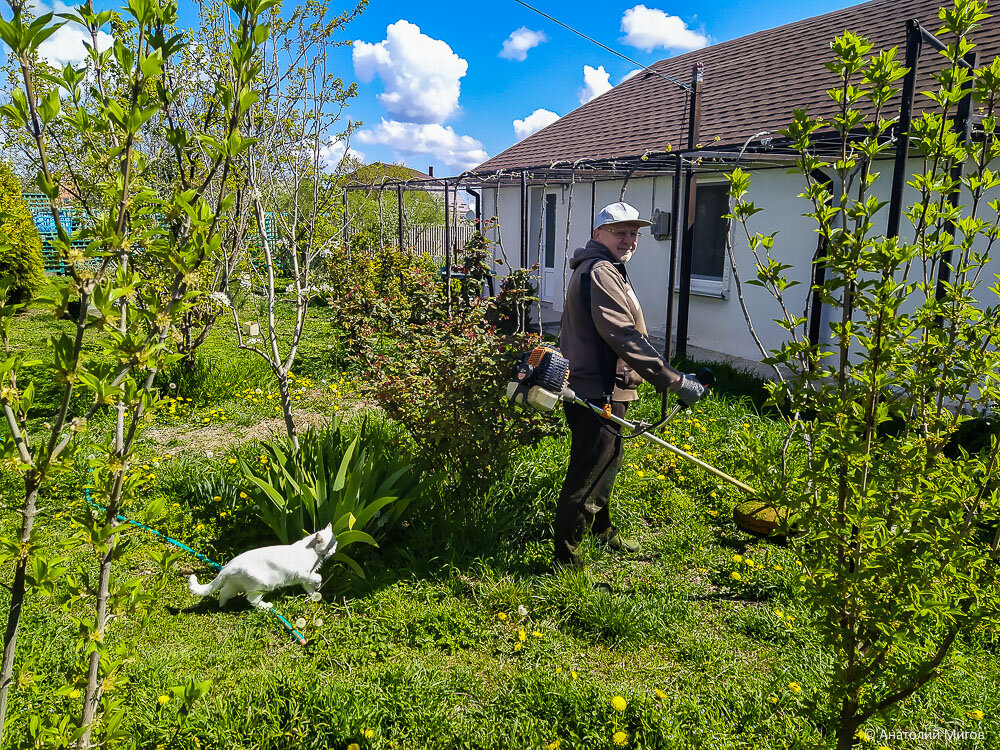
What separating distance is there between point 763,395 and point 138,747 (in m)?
5.51

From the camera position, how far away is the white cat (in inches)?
130

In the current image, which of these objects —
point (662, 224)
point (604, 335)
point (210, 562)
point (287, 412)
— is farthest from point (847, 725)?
point (662, 224)

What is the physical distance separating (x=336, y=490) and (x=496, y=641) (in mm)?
1208

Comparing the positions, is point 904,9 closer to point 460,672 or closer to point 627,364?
point 627,364

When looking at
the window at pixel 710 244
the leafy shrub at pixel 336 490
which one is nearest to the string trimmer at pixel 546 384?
the leafy shrub at pixel 336 490

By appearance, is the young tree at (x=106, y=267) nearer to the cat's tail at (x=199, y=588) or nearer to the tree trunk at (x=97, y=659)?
the tree trunk at (x=97, y=659)

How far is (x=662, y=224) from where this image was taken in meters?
9.73

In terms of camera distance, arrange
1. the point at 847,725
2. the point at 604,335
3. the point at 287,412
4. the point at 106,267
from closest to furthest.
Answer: the point at 106,267 → the point at 847,725 → the point at 604,335 → the point at 287,412

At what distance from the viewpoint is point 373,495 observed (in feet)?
12.8

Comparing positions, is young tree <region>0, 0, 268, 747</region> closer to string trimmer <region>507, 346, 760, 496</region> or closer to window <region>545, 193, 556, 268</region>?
string trimmer <region>507, 346, 760, 496</region>

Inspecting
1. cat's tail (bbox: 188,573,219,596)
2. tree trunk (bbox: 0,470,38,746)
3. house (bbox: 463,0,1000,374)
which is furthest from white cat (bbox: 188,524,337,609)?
house (bbox: 463,0,1000,374)

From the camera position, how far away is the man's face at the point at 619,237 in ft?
11.8

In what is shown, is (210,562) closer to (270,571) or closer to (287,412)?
(270,571)

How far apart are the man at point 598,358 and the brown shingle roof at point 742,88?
421 cm
